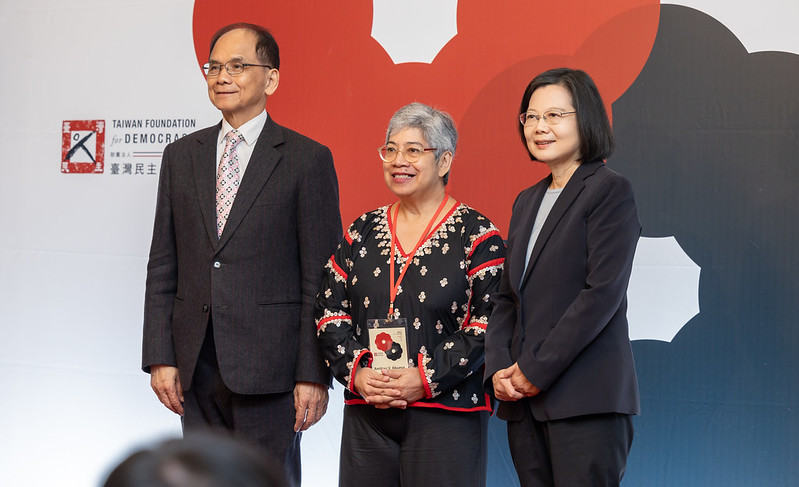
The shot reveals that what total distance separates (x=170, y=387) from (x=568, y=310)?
1.14m

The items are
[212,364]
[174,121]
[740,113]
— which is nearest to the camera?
[212,364]

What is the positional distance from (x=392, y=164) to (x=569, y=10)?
1027mm

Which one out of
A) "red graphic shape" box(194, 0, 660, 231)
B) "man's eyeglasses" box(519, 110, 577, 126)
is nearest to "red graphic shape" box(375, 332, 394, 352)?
"man's eyeglasses" box(519, 110, 577, 126)

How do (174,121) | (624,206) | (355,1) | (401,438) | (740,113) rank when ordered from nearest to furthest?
(624,206) < (401,438) < (740,113) < (355,1) < (174,121)

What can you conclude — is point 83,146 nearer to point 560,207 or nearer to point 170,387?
point 170,387

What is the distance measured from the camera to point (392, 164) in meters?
2.12

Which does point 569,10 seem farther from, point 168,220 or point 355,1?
point 168,220

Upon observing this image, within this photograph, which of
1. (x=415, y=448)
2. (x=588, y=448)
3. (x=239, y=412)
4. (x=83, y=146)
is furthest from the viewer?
(x=83, y=146)

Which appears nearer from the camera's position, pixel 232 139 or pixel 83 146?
pixel 232 139

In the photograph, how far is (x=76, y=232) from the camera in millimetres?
3359

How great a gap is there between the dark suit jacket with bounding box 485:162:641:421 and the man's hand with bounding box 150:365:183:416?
897mm

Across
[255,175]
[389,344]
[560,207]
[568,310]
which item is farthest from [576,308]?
[255,175]

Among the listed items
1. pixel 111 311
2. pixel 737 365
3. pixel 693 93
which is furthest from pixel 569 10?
pixel 111 311

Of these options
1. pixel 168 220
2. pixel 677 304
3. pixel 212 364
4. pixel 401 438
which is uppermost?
pixel 168 220
